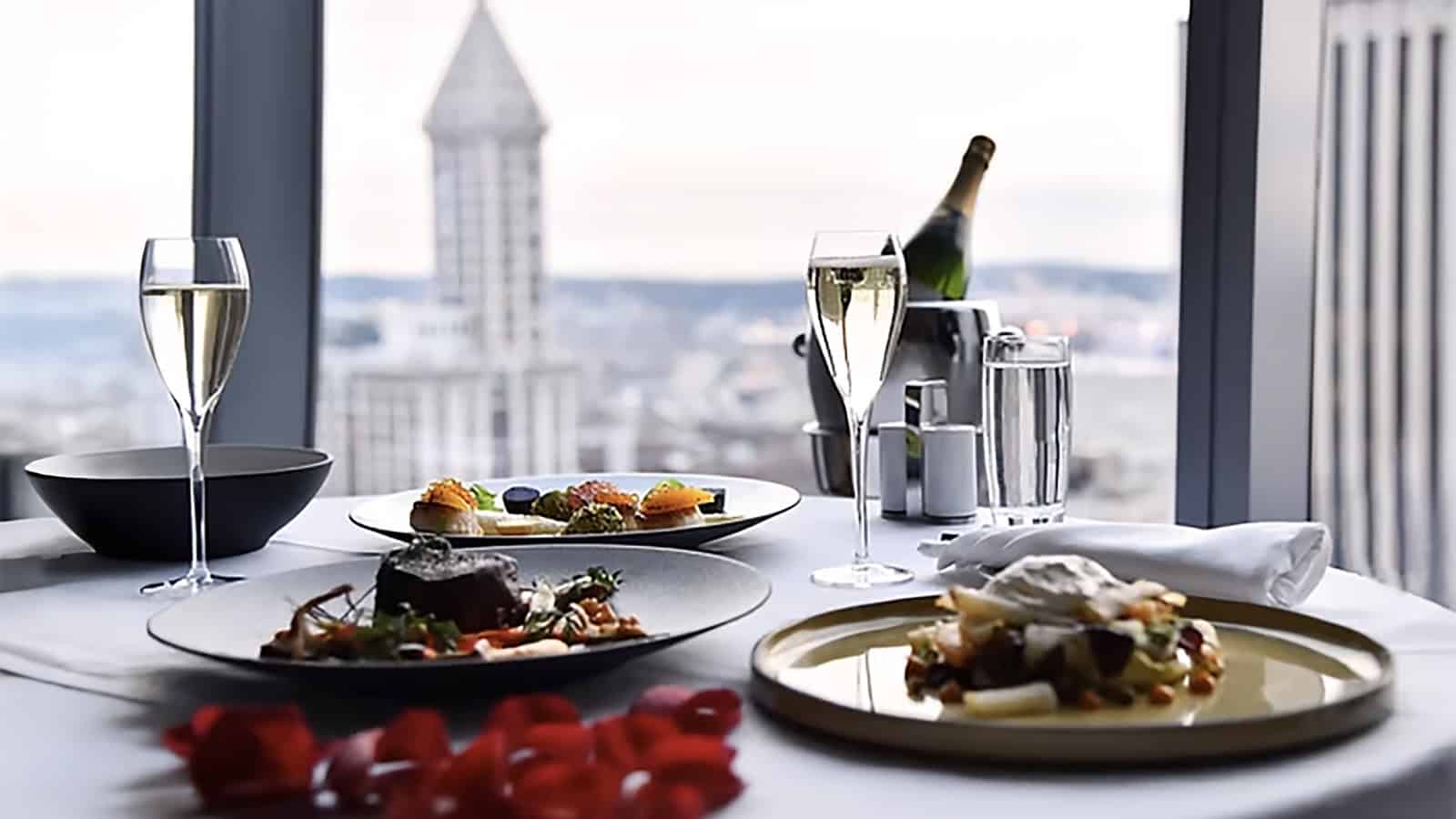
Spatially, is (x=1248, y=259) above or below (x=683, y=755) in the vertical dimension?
above

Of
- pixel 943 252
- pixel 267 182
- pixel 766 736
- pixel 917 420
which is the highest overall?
pixel 267 182

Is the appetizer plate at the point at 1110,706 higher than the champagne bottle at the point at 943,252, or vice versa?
the champagne bottle at the point at 943,252

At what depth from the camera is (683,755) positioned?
28.6 inches

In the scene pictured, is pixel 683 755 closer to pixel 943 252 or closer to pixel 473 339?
pixel 943 252

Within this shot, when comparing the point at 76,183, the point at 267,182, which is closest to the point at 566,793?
the point at 267,182

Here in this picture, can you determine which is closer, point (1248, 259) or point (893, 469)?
point (893, 469)

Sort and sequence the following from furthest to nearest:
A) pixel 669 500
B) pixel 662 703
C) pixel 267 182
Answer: pixel 267 182 < pixel 669 500 < pixel 662 703

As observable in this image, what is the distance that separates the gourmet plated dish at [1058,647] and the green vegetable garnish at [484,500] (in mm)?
804

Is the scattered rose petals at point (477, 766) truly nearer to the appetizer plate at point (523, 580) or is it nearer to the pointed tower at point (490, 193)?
the appetizer plate at point (523, 580)

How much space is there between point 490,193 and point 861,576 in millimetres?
3072

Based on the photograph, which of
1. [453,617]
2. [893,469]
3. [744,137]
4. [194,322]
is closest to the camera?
[453,617]

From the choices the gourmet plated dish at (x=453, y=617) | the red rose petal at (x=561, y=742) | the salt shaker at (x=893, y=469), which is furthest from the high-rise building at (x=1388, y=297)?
the red rose petal at (x=561, y=742)

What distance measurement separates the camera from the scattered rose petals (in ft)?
2.24

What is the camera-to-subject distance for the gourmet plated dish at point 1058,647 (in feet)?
2.70
